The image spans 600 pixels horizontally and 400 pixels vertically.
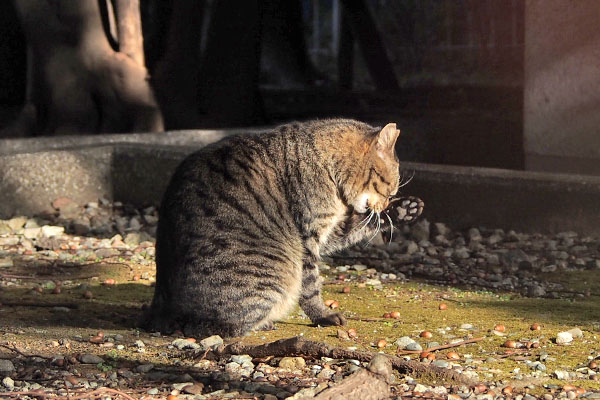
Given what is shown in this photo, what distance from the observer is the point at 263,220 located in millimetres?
4957

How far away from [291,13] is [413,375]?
12.7 metres

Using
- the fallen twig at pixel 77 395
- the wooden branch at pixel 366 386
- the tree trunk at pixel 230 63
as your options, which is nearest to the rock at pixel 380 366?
the wooden branch at pixel 366 386

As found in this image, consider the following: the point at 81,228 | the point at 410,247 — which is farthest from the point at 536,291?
the point at 81,228

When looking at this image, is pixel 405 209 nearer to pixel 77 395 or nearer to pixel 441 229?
pixel 441 229

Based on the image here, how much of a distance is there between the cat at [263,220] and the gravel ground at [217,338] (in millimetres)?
242

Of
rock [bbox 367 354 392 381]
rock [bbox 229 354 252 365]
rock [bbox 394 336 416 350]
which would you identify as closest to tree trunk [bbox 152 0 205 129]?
rock [bbox 394 336 416 350]

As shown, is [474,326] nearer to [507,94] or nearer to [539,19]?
[539,19]

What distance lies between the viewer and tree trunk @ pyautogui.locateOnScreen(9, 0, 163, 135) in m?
10.1

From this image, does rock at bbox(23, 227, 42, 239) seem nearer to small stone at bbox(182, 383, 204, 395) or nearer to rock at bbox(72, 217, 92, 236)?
rock at bbox(72, 217, 92, 236)

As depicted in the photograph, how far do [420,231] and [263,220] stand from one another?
8.99 feet

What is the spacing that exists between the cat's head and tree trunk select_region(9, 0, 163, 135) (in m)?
5.40

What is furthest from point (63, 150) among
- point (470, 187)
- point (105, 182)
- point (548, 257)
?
point (548, 257)

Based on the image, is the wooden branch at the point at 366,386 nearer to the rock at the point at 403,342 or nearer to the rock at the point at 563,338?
the rock at the point at 403,342

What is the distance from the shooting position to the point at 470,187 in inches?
297
